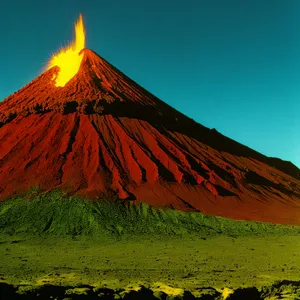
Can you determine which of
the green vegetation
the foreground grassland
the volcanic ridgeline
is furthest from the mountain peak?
the foreground grassland

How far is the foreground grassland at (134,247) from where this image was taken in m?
16.1

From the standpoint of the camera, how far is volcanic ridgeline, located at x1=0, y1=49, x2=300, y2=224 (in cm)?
3941

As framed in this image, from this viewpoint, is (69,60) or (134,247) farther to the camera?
(69,60)

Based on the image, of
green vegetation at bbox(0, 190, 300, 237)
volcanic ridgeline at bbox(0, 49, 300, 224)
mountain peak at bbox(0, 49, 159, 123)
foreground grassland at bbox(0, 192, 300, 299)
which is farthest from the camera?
mountain peak at bbox(0, 49, 159, 123)

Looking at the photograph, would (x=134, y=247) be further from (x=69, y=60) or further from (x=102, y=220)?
(x=69, y=60)

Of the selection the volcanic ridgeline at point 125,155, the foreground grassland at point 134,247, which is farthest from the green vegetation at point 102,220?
the volcanic ridgeline at point 125,155

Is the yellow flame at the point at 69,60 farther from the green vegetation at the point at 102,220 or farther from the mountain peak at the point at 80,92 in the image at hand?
the green vegetation at the point at 102,220

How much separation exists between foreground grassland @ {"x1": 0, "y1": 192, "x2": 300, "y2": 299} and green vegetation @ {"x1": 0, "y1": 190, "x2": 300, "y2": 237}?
0.24ft

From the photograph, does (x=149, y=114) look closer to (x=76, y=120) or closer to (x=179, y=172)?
(x=76, y=120)

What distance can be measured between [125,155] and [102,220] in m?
12.3

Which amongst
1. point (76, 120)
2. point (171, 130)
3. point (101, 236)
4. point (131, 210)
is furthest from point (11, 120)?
point (101, 236)

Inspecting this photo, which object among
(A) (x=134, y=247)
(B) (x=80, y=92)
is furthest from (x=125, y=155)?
(A) (x=134, y=247)

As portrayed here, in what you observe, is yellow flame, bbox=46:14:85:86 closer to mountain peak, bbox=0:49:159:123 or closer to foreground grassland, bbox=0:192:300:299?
mountain peak, bbox=0:49:159:123

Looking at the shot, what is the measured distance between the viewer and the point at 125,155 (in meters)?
44.6
